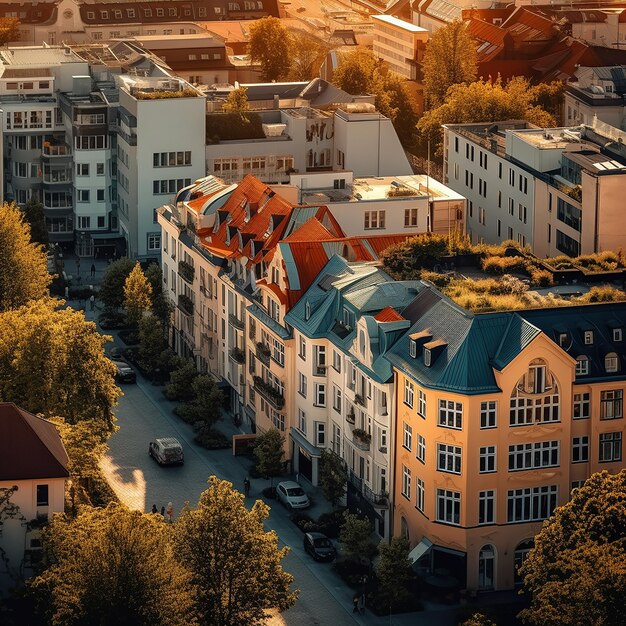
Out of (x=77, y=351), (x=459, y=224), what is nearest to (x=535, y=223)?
(x=459, y=224)

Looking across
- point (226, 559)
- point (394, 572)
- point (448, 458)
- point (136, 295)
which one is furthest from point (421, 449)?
point (136, 295)

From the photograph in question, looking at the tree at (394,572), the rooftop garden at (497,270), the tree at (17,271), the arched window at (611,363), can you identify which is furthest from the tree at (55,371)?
the arched window at (611,363)

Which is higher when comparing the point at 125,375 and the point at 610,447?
the point at 610,447

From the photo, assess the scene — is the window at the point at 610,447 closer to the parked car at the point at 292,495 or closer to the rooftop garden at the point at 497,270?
the rooftop garden at the point at 497,270

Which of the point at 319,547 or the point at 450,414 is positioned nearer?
the point at 450,414

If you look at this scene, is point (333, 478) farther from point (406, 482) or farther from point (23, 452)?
point (23, 452)

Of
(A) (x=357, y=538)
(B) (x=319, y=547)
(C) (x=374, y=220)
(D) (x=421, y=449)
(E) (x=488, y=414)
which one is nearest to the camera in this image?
(E) (x=488, y=414)
